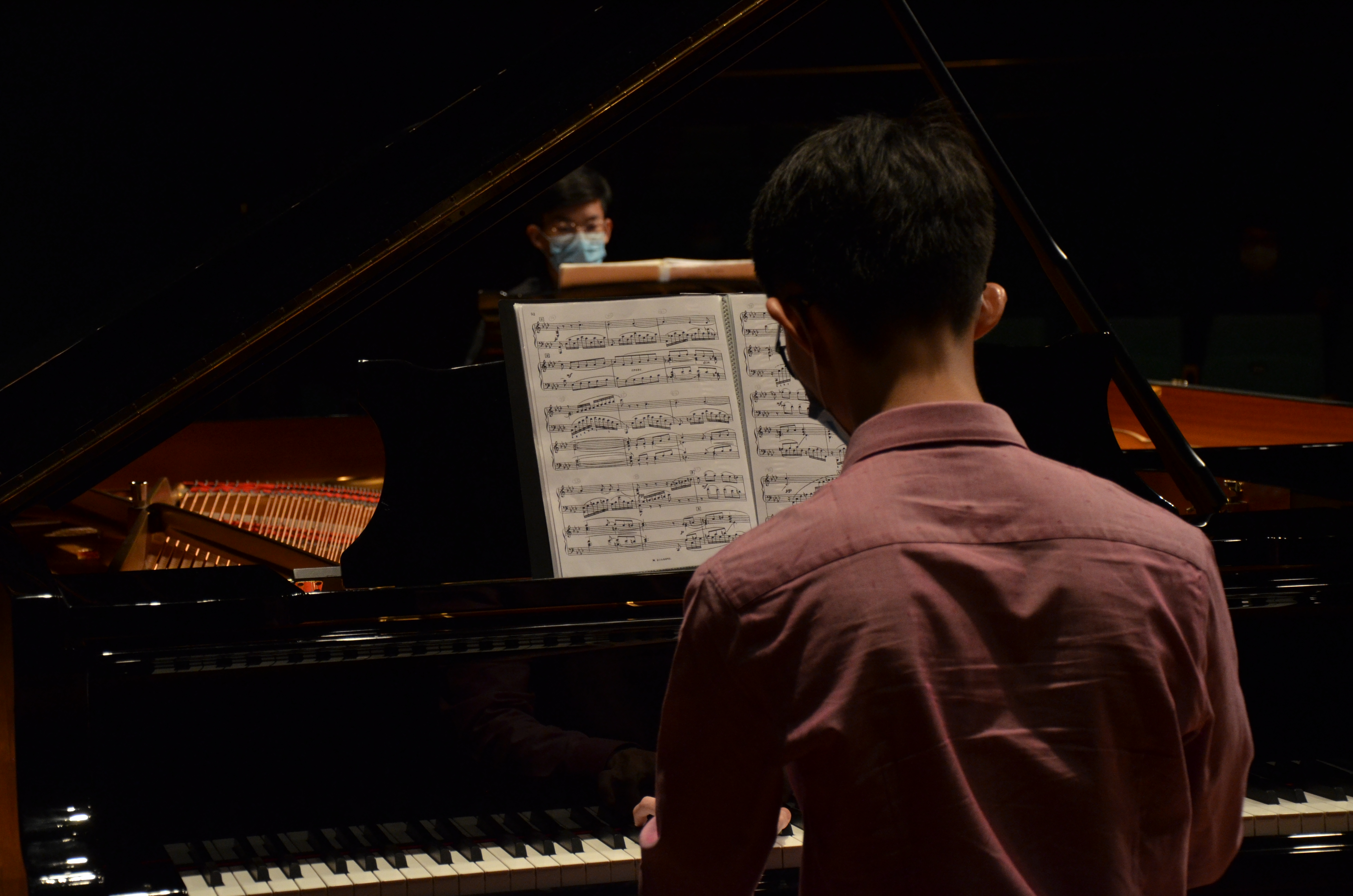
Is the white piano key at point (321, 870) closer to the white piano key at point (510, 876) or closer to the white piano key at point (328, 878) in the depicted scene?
the white piano key at point (328, 878)

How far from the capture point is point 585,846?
195 centimetres

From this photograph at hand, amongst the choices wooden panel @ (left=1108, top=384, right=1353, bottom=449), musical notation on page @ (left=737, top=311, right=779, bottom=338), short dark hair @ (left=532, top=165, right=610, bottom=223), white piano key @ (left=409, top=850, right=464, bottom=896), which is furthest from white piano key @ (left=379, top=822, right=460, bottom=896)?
short dark hair @ (left=532, top=165, right=610, bottom=223)

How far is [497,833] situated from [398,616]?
39 centimetres

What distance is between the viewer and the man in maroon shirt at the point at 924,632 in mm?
968

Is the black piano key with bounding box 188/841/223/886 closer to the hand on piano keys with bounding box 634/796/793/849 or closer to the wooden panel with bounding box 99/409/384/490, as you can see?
the hand on piano keys with bounding box 634/796/793/849

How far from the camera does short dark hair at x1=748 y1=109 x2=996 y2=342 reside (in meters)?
1.02

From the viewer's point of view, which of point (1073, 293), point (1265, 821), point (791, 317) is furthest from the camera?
point (1073, 293)

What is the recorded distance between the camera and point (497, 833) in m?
1.98

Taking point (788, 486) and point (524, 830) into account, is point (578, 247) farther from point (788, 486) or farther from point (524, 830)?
point (524, 830)

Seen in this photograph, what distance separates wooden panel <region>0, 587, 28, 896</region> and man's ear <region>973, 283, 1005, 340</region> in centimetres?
145

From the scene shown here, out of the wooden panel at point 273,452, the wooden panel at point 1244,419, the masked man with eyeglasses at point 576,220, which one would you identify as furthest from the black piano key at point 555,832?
the masked man with eyeglasses at point 576,220

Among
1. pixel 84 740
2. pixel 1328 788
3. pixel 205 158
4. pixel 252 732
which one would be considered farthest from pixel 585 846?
pixel 205 158

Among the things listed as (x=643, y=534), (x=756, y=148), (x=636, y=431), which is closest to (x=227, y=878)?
(x=643, y=534)

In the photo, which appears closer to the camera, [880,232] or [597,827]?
[880,232]
